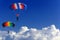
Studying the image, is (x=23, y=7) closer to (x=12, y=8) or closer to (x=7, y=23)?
(x=12, y=8)

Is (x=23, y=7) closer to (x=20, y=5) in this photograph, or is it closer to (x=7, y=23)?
(x=20, y=5)

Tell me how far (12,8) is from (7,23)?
9968 millimetres

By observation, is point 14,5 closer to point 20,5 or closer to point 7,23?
point 20,5

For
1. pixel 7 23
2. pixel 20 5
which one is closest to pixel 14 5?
pixel 20 5

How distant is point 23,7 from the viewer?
84.4 meters

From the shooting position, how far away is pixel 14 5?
87562 mm

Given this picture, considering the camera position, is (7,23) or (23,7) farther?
(7,23)

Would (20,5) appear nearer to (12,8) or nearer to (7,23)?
(12,8)

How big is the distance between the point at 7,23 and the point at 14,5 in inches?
375

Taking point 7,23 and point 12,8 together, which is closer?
point 12,8

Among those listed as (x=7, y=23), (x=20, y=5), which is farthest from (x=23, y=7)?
(x=7, y=23)

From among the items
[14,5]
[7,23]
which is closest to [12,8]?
[14,5]

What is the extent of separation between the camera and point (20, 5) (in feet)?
286

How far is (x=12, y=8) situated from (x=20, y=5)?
4.63m
